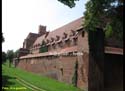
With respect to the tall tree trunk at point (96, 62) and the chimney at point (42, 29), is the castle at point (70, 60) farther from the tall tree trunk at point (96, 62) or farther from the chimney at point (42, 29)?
the chimney at point (42, 29)

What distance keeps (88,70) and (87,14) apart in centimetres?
811

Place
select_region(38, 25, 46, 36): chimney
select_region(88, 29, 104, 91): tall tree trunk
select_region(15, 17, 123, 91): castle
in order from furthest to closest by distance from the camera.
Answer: select_region(38, 25, 46, 36): chimney → select_region(15, 17, 123, 91): castle → select_region(88, 29, 104, 91): tall tree trunk

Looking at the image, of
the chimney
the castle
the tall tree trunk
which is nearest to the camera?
the tall tree trunk

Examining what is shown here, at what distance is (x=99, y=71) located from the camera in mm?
27094

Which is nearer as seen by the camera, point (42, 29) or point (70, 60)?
point (70, 60)

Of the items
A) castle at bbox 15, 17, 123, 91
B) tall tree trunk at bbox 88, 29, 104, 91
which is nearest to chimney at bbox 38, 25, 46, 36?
castle at bbox 15, 17, 123, 91

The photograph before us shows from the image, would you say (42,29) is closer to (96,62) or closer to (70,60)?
(70,60)

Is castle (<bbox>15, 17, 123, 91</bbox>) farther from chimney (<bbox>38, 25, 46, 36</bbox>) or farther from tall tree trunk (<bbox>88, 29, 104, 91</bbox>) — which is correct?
chimney (<bbox>38, 25, 46, 36</bbox>)

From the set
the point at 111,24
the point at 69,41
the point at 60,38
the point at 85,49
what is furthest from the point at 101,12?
the point at 60,38

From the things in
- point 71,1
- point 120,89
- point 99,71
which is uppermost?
point 71,1

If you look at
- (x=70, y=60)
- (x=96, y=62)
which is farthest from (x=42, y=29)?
(x=96, y=62)

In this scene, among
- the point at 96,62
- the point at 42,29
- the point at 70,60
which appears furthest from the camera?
the point at 42,29

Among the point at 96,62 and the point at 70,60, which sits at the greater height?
the point at 70,60

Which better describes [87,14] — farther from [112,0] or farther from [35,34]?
[35,34]
